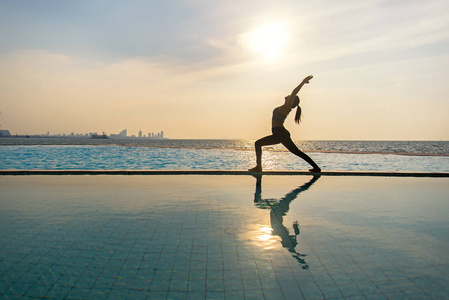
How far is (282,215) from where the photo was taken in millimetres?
5051

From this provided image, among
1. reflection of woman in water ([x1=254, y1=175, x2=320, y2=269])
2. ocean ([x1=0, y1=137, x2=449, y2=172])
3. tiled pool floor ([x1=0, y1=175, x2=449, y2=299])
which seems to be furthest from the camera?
ocean ([x1=0, y1=137, x2=449, y2=172])

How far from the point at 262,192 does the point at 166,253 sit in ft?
13.4

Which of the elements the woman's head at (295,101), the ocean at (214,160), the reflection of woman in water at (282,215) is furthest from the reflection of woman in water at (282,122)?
the ocean at (214,160)

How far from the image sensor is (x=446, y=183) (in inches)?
346

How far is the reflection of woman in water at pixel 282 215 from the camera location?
3.56 m

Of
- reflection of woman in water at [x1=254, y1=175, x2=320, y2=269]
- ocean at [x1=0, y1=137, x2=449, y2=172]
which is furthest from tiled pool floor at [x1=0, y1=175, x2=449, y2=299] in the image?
ocean at [x1=0, y1=137, x2=449, y2=172]

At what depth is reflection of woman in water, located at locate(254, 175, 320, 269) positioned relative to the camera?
356 cm

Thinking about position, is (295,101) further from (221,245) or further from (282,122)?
(221,245)

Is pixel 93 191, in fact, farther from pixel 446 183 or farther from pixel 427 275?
pixel 446 183

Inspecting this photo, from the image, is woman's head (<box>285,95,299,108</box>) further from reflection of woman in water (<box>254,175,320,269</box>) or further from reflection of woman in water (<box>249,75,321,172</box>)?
reflection of woman in water (<box>254,175,320,269</box>)

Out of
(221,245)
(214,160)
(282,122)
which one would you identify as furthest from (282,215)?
(214,160)

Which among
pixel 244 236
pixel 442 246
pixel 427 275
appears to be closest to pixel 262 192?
pixel 244 236

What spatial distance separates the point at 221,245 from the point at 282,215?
5.74ft

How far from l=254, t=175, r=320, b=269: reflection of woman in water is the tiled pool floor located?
0.9 inches
